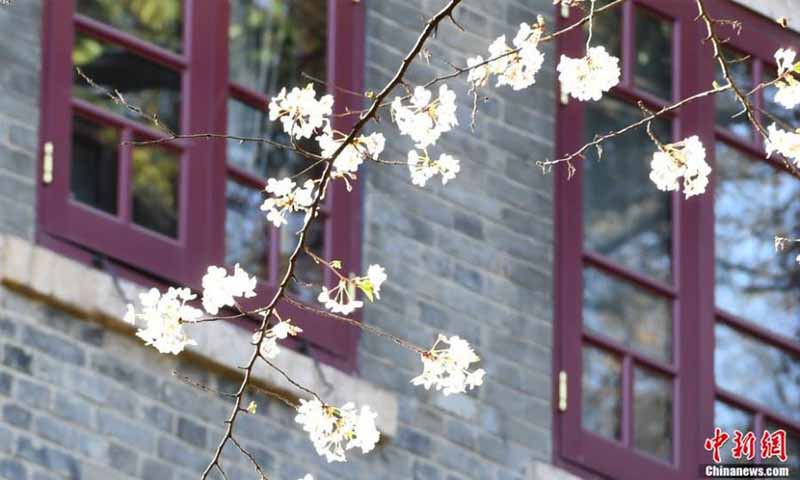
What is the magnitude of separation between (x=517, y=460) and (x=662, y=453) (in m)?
0.71

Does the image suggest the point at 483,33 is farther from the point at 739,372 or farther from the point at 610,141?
the point at 739,372

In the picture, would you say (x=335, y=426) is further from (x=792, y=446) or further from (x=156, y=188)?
(x=792, y=446)

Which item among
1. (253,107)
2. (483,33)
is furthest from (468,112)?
(253,107)

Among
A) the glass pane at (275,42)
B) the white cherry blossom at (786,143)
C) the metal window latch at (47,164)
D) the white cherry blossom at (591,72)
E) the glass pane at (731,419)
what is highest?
the glass pane at (275,42)

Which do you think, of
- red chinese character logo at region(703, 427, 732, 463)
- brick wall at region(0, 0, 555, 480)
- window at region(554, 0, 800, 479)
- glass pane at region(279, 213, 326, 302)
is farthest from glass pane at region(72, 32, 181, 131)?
red chinese character logo at region(703, 427, 732, 463)

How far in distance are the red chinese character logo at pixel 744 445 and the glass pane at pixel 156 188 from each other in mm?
2658

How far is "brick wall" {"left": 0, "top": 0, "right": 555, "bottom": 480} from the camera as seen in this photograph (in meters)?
8.27

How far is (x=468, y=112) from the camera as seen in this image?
9.99 m

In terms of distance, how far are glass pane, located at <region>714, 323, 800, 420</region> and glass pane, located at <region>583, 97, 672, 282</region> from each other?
394mm

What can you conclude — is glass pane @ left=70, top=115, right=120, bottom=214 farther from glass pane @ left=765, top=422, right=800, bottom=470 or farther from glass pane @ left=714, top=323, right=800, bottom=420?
glass pane @ left=765, top=422, right=800, bottom=470

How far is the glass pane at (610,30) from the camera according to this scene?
1034cm

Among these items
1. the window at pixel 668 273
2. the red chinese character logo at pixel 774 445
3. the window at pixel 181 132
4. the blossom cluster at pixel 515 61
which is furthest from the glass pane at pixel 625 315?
the blossom cluster at pixel 515 61

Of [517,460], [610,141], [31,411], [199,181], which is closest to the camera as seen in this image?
[31,411]

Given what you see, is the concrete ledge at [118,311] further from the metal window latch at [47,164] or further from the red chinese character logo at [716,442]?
the red chinese character logo at [716,442]
